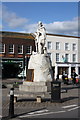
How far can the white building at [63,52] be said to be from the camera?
168ft

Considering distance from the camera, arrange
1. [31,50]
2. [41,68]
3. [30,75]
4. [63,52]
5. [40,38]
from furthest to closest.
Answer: [63,52] → [31,50] → [40,38] → [30,75] → [41,68]

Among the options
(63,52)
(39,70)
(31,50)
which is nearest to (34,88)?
(39,70)

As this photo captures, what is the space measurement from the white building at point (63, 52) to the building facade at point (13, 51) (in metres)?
5.14

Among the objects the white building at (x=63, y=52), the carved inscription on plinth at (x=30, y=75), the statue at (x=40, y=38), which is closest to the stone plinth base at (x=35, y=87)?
the carved inscription on plinth at (x=30, y=75)

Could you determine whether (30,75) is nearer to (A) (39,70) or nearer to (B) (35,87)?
(A) (39,70)

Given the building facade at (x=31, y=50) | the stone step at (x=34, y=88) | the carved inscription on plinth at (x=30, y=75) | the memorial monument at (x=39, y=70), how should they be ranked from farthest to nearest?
the building facade at (x=31, y=50) < the carved inscription on plinth at (x=30, y=75) < the memorial monument at (x=39, y=70) < the stone step at (x=34, y=88)

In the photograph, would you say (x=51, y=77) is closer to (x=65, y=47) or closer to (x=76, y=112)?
(x=76, y=112)

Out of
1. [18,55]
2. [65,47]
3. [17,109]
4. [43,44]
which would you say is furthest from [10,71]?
[17,109]

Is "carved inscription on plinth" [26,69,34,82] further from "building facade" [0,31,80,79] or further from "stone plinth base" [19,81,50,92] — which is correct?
"building facade" [0,31,80,79]

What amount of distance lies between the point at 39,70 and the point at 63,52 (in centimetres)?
3595

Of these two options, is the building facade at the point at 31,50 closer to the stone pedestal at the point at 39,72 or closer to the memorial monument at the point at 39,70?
the memorial monument at the point at 39,70

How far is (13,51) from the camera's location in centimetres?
4769

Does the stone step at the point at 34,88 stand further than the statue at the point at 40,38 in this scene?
No

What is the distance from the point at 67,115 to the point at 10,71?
38201 millimetres
